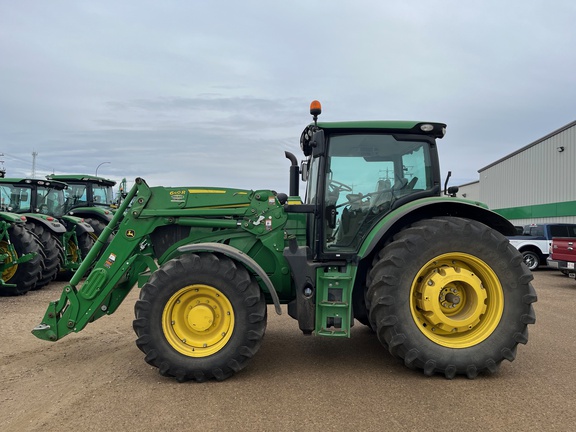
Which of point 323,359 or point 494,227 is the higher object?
point 494,227

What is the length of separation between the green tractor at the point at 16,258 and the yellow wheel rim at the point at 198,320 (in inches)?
245

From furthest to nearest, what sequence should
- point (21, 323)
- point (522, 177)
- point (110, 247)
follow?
point (522, 177)
point (21, 323)
point (110, 247)

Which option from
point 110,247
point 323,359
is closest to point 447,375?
point 323,359

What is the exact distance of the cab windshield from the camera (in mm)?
4676

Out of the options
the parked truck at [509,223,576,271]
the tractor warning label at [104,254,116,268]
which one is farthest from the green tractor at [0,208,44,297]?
the parked truck at [509,223,576,271]

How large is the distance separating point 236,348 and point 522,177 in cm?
2367

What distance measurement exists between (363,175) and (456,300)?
151 centimetres

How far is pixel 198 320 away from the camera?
428 centimetres

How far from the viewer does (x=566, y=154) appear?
19.0 metres

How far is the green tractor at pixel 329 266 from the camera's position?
4219mm

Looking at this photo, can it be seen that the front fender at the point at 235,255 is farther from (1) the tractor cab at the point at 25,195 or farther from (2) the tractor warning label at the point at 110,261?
(1) the tractor cab at the point at 25,195

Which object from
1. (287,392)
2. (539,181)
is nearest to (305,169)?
(287,392)

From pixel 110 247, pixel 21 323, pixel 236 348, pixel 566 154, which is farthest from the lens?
pixel 566 154

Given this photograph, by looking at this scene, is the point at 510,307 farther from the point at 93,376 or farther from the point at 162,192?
the point at 93,376
